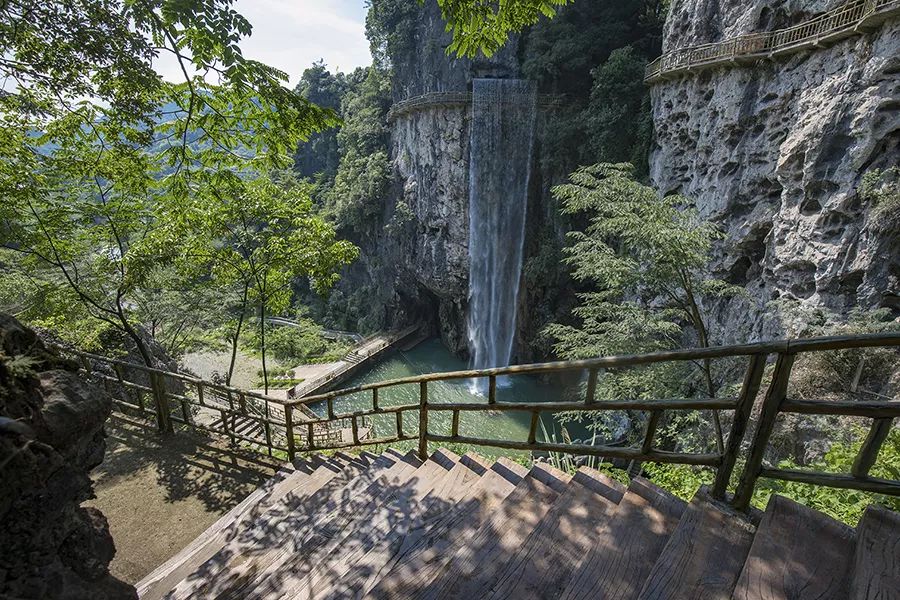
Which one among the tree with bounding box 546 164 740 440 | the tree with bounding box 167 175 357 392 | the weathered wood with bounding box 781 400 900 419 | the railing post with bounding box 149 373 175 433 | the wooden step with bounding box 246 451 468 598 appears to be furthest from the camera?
the tree with bounding box 546 164 740 440

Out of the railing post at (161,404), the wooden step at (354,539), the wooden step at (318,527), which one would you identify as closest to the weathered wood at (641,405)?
the wooden step at (354,539)

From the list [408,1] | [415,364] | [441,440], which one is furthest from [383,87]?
[441,440]

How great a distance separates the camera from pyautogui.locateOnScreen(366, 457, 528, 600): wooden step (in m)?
1.97

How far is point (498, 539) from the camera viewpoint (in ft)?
7.00

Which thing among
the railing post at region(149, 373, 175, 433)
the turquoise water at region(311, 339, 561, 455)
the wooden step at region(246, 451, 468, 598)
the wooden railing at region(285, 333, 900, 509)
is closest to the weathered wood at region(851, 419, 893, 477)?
the wooden railing at region(285, 333, 900, 509)

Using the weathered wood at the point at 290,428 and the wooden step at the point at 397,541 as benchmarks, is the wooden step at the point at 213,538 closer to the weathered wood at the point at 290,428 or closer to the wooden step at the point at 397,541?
the weathered wood at the point at 290,428

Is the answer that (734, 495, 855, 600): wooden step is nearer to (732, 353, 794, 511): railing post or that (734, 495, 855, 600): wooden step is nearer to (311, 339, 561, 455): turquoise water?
(732, 353, 794, 511): railing post

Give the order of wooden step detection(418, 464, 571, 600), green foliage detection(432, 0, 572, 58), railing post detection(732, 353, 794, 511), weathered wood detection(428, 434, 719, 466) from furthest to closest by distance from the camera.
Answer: green foliage detection(432, 0, 572, 58) → weathered wood detection(428, 434, 719, 466) → wooden step detection(418, 464, 571, 600) → railing post detection(732, 353, 794, 511)

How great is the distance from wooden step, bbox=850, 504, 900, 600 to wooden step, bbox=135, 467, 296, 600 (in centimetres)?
359

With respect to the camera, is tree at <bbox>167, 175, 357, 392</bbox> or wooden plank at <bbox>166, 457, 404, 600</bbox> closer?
A: wooden plank at <bbox>166, 457, 404, 600</bbox>

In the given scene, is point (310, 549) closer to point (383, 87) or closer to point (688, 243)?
point (688, 243)

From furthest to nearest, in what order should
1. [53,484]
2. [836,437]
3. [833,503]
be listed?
[836,437]
[833,503]
[53,484]

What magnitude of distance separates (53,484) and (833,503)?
4958mm

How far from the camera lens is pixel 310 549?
2.83 m
